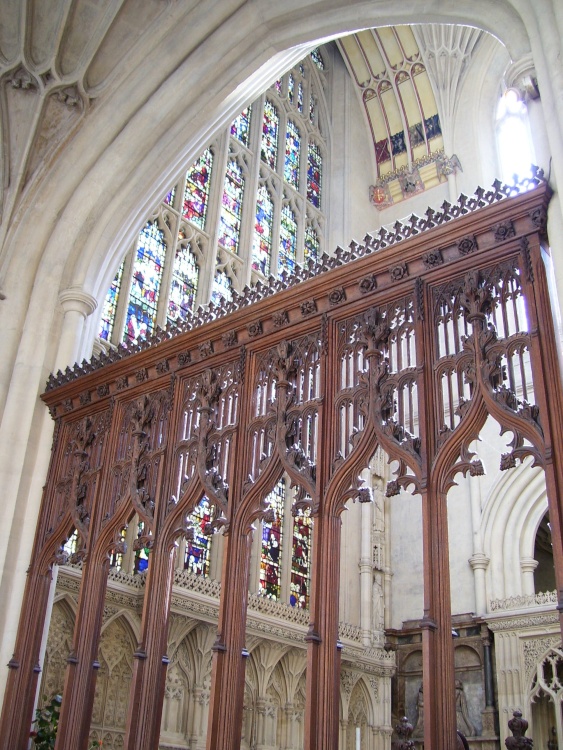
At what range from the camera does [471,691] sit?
11844 mm

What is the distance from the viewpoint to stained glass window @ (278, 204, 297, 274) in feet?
50.9

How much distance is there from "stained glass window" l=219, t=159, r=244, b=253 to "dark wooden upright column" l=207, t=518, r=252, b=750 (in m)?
8.95

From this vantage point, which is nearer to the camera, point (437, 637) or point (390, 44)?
point (437, 637)

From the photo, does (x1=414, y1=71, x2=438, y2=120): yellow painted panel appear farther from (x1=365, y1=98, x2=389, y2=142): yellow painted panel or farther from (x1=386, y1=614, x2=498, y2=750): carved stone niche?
(x1=386, y1=614, x2=498, y2=750): carved stone niche

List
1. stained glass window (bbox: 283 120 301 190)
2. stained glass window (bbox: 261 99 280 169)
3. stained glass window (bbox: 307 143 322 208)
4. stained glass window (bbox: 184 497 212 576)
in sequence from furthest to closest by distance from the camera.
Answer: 1. stained glass window (bbox: 307 143 322 208)
2. stained glass window (bbox: 283 120 301 190)
3. stained glass window (bbox: 261 99 280 169)
4. stained glass window (bbox: 184 497 212 576)

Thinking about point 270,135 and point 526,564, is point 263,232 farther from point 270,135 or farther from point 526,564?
point 526,564

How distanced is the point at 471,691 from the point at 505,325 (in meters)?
8.40

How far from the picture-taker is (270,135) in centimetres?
1631

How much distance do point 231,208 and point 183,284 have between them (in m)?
2.39

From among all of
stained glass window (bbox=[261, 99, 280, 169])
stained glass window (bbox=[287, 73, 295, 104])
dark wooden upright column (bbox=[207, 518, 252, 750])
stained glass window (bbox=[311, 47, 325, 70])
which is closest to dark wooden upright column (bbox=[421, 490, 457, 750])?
dark wooden upright column (bbox=[207, 518, 252, 750])

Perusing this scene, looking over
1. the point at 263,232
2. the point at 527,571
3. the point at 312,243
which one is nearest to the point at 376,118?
the point at 312,243

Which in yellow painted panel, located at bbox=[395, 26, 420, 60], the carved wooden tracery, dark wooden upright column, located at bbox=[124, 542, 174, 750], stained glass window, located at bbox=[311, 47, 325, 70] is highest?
stained glass window, located at bbox=[311, 47, 325, 70]

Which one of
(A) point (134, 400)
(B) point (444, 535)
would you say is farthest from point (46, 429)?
(B) point (444, 535)

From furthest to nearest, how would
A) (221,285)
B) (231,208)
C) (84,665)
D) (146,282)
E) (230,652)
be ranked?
(231,208)
(221,285)
(146,282)
(84,665)
(230,652)
